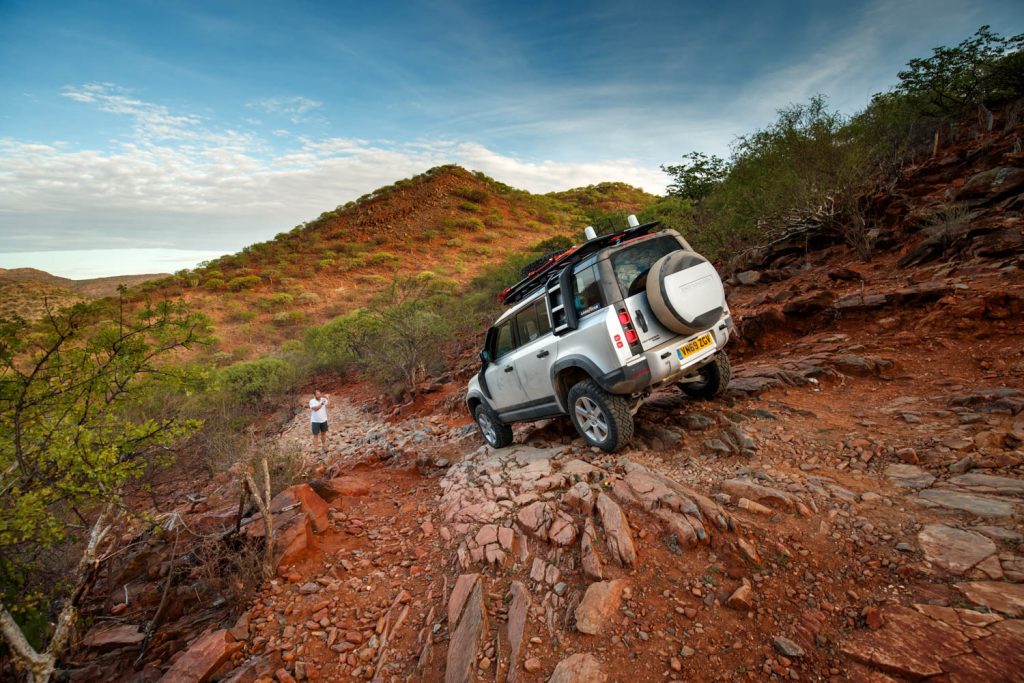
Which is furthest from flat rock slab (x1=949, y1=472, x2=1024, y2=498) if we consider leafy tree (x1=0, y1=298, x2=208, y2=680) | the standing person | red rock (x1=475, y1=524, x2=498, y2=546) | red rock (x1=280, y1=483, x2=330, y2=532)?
the standing person

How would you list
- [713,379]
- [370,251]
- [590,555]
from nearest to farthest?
[590,555]
[713,379]
[370,251]

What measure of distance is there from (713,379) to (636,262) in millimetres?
1893

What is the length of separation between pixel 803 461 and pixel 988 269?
210 inches

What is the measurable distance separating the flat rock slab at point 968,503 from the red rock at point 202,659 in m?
4.76

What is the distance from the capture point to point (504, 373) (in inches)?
212

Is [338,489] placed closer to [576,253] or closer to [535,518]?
[535,518]

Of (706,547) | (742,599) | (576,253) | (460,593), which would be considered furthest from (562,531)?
(576,253)

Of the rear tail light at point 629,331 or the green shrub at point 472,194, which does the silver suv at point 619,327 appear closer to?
the rear tail light at point 629,331

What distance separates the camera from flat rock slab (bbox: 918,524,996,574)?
213cm

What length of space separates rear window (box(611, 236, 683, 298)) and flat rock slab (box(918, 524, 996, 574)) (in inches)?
99.2

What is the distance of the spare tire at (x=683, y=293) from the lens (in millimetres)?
3752

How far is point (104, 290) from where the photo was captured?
41250 mm

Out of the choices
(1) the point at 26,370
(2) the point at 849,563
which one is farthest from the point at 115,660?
(2) the point at 849,563

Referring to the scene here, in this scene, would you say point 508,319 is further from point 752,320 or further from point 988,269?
point 988,269
